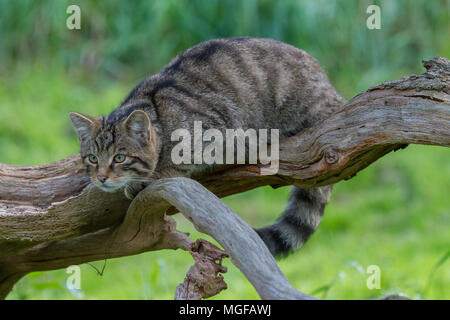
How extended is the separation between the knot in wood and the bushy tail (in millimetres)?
624

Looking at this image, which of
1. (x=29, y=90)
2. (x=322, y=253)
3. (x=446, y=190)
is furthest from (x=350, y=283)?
(x=29, y=90)

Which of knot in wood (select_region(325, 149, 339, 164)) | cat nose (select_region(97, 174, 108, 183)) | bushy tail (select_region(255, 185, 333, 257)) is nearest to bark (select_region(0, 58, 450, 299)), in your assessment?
knot in wood (select_region(325, 149, 339, 164))

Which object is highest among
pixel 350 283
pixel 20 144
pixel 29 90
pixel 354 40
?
pixel 354 40

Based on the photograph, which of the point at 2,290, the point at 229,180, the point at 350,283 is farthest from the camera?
the point at 350,283

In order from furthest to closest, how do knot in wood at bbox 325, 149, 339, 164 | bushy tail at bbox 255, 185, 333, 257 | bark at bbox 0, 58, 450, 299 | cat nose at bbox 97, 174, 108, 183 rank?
bushy tail at bbox 255, 185, 333, 257 → cat nose at bbox 97, 174, 108, 183 → knot in wood at bbox 325, 149, 339, 164 → bark at bbox 0, 58, 450, 299

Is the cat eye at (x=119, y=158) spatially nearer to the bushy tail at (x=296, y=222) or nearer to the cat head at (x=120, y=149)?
the cat head at (x=120, y=149)

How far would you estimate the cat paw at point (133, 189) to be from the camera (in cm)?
363

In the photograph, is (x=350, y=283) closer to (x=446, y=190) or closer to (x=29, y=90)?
(x=446, y=190)

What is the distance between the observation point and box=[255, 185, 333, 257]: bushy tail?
381 cm

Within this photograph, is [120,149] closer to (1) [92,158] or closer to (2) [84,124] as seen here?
(1) [92,158]

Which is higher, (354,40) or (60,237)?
(354,40)

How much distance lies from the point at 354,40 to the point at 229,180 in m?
5.13

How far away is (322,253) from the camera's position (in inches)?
249

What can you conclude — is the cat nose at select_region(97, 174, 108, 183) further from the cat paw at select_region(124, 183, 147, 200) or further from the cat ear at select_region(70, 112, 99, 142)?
the cat ear at select_region(70, 112, 99, 142)
